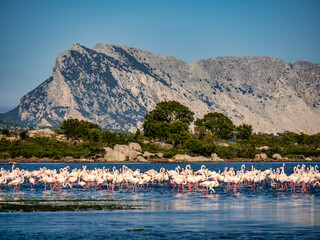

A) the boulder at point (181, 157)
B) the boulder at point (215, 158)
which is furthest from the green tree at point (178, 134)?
the boulder at point (181, 157)

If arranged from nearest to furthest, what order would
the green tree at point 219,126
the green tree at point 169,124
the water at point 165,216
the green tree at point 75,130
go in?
the water at point 165,216 < the green tree at point 169,124 < the green tree at point 75,130 < the green tree at point 219,126

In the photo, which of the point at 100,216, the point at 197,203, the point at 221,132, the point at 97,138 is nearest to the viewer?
the point at 100,216

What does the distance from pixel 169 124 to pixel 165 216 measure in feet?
396

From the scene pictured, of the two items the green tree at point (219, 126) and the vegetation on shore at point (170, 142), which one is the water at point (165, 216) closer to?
the vegetation on shore at point (170, 142)

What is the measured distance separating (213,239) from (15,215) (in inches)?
484

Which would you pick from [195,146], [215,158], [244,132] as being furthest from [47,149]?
[244,132]

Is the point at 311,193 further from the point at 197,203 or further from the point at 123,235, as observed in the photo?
the point at 123,235

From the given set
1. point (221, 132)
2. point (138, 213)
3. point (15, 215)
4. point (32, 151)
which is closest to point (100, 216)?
point (138, 213)

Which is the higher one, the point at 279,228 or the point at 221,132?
the point at 221,132

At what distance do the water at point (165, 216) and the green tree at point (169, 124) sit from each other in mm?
97131

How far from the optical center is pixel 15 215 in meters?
26.2

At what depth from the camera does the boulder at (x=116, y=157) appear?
10471cm

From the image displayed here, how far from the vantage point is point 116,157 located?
346 ft

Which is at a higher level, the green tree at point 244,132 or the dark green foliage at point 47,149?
the green tree at point 244,132
